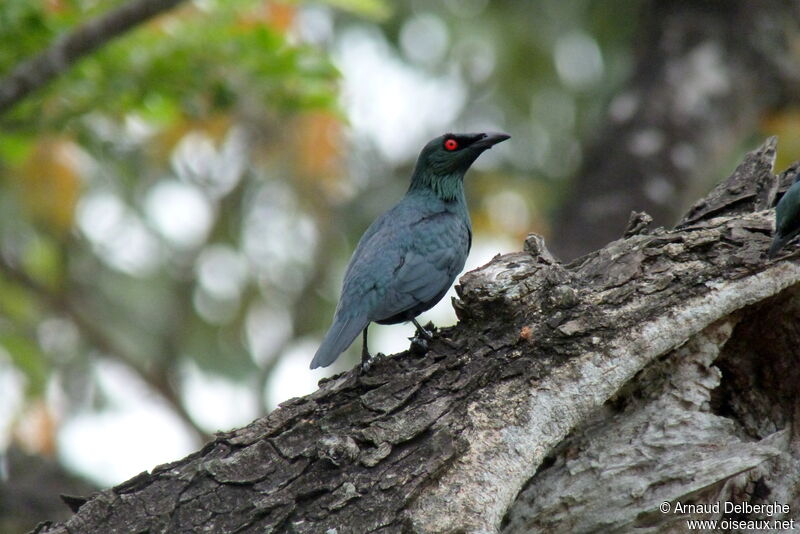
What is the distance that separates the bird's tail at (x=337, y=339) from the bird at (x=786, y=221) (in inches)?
76.1

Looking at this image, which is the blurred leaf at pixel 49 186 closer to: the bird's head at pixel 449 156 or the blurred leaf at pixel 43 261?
the blurred leaf at pixel 43 261

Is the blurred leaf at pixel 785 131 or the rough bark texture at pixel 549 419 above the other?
the blurred leaf at pixel 785 131

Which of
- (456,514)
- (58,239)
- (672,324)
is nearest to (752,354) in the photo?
(672,324)

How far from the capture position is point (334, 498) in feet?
12.0

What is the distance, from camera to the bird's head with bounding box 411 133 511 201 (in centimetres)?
609

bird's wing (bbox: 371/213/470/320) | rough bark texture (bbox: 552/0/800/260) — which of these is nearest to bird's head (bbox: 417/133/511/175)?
bird's wing (bbox: 371/213/470/320)

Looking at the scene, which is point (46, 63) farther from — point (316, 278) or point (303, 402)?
point (316, 278)

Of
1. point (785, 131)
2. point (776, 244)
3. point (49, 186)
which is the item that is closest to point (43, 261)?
point (49, 186)

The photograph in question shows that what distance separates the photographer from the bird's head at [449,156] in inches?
240

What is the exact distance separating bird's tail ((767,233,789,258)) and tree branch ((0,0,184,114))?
3379 millimetres

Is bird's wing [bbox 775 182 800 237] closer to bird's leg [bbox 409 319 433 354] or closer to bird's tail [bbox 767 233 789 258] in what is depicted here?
bird's tail [bbox 767 233 789 258]

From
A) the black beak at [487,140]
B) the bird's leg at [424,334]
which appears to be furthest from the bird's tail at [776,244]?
the black beak at [487,140]

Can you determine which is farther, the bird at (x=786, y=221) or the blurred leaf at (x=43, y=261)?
the blurred leaf at (x=43, y=261)

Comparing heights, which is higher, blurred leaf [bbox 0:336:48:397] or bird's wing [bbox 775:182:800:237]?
blurred leaf [bbox 0:336:48:397]
